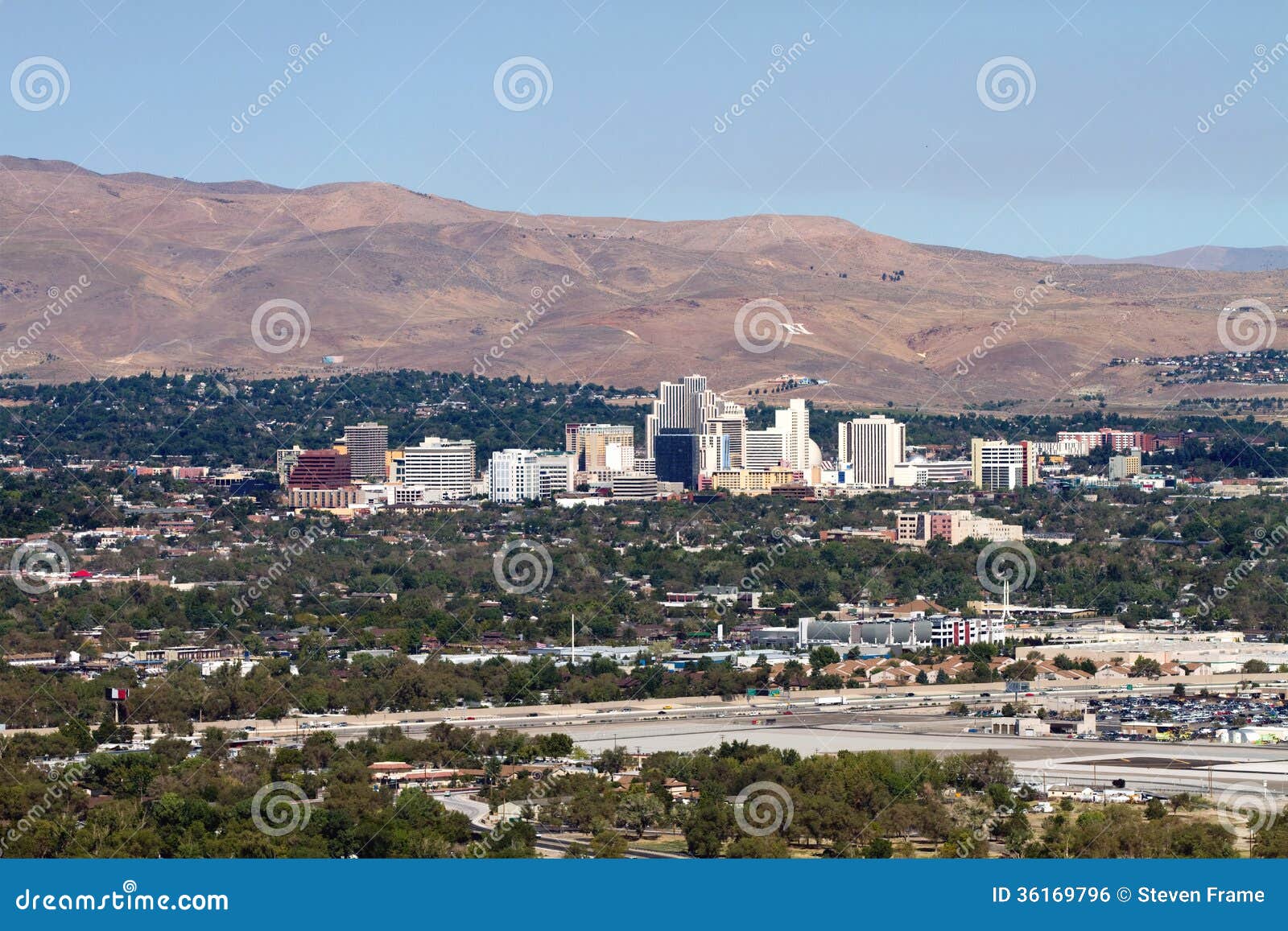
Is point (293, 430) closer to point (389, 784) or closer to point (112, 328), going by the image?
point (112, 328)

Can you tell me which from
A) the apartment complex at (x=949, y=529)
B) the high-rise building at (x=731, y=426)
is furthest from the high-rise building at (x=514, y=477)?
the apartment complex at (x=949, y=529)

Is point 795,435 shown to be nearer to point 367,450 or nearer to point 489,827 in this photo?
point 367,450

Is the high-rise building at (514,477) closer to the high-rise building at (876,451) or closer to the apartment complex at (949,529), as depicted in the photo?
the high-rise building at (876,451)

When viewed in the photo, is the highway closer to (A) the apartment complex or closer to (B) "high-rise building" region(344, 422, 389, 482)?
(A) the apartment complex

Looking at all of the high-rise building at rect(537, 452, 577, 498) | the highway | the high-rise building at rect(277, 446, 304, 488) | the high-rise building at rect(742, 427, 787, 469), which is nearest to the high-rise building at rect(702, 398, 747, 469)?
the high-rise building at rect(742, 427, 787, 469)

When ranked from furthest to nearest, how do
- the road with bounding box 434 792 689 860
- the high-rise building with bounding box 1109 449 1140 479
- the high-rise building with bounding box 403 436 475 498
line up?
the high-rise building with bounding box 1109 449 1140 479, the high-rise building with bounding box 403 436 475 498, the road with bounding box 434 792 689 860

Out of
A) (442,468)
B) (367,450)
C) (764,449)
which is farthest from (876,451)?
(367,450)
